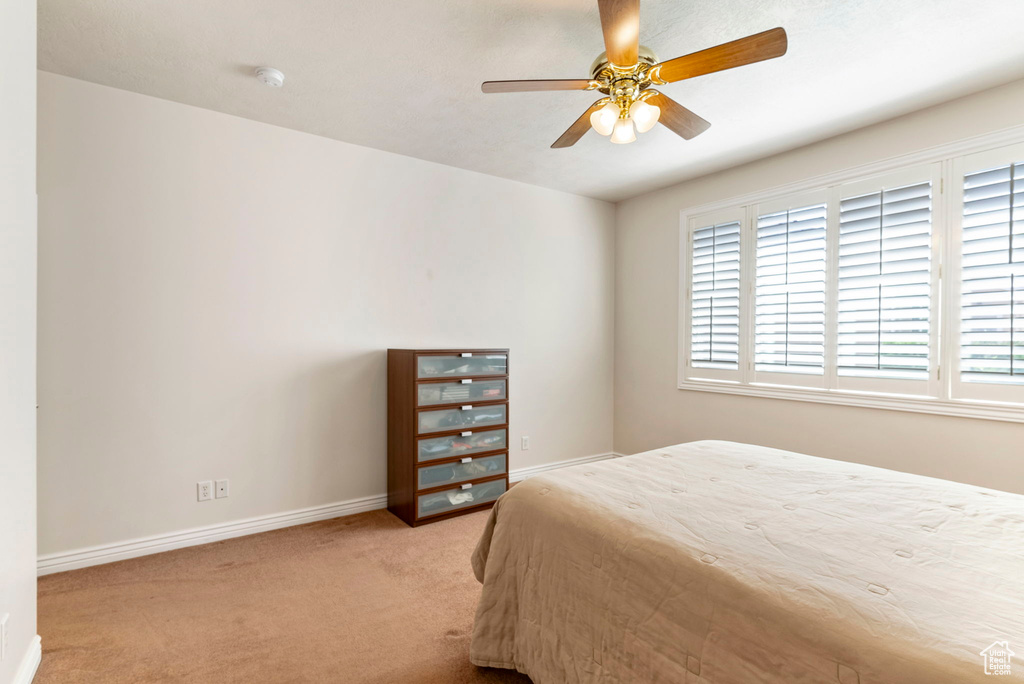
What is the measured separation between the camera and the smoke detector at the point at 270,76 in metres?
2.43

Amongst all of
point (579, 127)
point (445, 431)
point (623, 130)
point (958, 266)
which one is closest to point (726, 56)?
point (623, 130)

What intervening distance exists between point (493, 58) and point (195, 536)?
10.1ft

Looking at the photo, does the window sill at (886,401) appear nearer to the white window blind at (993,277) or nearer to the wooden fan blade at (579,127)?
the white window blind at (993,277)

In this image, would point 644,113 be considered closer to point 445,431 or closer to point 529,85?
point 529,85

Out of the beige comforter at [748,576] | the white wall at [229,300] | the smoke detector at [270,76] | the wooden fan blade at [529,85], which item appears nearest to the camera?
the beige comforter at [748,576]

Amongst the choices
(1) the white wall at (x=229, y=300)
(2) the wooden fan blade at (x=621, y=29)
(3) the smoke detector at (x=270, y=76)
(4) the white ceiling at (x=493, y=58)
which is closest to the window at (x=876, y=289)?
(4) the white ceiling at (x=493, y=58)

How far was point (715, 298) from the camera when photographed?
3.92 m

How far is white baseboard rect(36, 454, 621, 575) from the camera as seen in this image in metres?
2.50

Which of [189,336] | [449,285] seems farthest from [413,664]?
[449,285]
